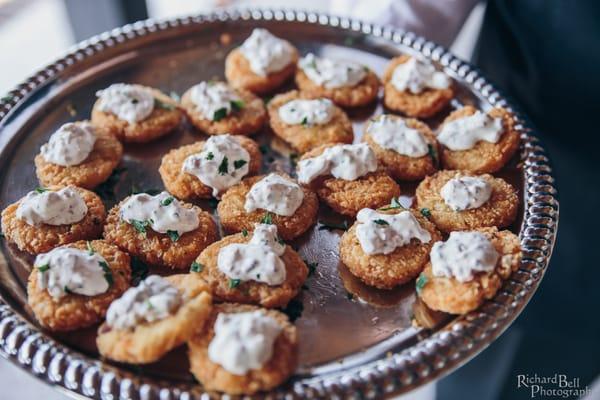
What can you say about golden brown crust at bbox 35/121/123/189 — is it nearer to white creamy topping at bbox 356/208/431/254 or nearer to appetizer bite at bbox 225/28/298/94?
appetizer bite at bbox 225/28/298/94

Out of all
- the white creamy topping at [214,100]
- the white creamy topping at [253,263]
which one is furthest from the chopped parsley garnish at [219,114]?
the white creamy topping at [253,263]

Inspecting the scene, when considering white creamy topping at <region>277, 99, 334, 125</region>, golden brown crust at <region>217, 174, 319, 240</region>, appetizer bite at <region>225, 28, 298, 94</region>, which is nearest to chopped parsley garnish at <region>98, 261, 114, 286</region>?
golden brown crust at <region>217, 174, 319, 240</region>

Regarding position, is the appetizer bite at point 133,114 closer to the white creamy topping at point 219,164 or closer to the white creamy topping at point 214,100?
the white creamy topping at point 214,100

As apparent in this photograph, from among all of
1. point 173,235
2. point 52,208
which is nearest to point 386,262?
point 173,235

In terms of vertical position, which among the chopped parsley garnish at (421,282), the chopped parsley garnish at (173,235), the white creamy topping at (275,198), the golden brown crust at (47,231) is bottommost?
the golden brown crust at (47,231)

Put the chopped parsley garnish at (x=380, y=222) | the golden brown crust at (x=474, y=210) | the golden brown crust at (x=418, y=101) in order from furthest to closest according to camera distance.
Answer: the golden brown crust at (x=418, y=101), the golden brown crust at (x=474, y=210), the chopped parsley garnish at (x=380, y=222)

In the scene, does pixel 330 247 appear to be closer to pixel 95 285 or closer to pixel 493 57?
pixel 95 285

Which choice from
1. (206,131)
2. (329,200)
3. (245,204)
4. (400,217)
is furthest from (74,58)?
(400,217)

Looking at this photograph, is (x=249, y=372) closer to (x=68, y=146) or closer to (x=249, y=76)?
(x=68, y=146)
